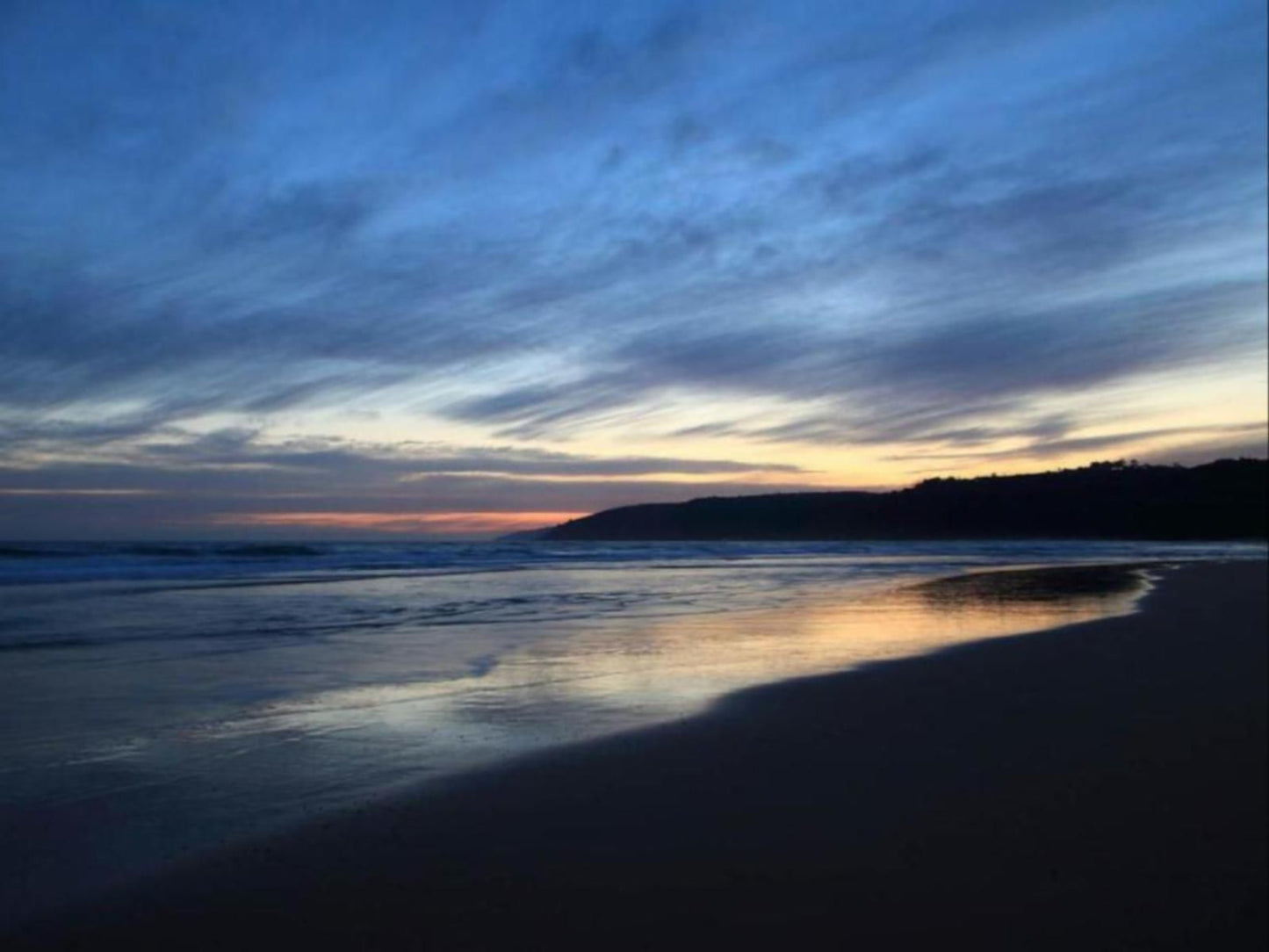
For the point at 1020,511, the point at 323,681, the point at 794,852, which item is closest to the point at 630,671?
the point at 323,681

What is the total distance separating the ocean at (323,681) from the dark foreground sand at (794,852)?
2.02 ft

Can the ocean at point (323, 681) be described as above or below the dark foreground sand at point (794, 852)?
above

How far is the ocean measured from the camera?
5.04 metres

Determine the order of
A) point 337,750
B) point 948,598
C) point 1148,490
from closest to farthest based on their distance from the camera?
point 337,750 → point 948,598 → point 1148,490

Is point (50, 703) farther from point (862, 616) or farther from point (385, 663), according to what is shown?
point (862, 616)

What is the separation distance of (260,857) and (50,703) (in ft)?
16.3

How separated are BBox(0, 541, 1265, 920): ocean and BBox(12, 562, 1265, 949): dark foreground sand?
24.3 inches

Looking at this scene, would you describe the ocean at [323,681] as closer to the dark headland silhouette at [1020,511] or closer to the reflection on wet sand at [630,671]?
the reflection on wet sand at [630,671]

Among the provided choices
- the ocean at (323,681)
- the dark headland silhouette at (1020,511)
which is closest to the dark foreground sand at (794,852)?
the ocean at (323,681)

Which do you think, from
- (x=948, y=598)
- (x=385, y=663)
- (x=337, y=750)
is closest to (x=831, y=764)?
(x=337, y=750)

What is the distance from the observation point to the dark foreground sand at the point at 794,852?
3609mm

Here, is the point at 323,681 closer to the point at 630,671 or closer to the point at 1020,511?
the point at 630,671

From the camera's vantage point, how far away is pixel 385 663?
10375 millimetres

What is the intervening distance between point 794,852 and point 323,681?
244 inches
